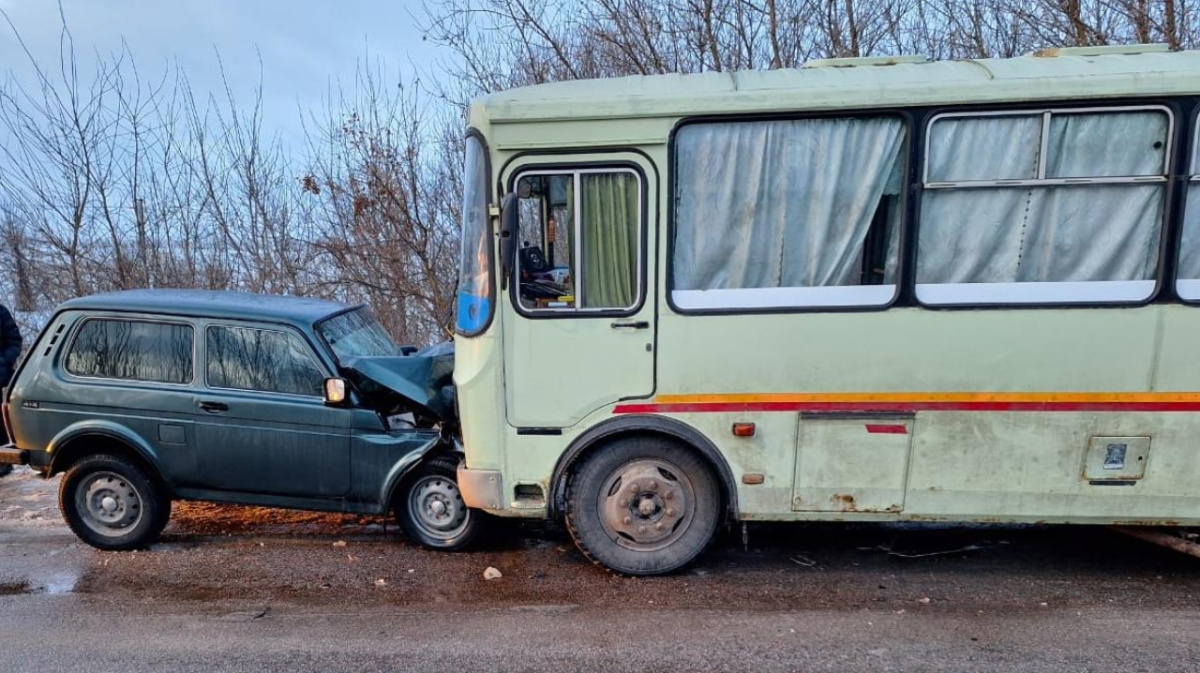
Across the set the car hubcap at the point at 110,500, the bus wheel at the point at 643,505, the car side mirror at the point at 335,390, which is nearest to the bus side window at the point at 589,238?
the bus wheel at the point at 643,505

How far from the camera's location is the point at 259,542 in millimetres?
4836

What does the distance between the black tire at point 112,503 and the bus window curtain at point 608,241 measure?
11.2ft

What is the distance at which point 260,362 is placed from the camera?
457 centimetres

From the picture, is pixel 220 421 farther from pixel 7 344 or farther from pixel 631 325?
pixel 7 344

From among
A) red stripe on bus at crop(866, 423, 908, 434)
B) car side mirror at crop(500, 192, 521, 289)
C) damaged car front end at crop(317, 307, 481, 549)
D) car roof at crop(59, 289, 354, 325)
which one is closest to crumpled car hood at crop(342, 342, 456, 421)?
damaged car front end at crop(317, 307, 481, 549)

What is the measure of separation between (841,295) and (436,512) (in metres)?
3.05

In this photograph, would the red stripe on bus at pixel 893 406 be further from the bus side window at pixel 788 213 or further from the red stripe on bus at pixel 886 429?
the bus side window at pixel 788 213

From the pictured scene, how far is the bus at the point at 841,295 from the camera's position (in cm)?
360

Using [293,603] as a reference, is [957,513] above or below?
above

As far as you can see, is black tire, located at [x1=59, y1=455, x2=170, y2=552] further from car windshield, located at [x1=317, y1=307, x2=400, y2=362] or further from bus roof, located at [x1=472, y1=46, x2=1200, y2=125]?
bus roof, located at [x1=472, y1=46, x2=1200, y2=125]

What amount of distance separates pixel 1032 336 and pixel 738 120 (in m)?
2.06

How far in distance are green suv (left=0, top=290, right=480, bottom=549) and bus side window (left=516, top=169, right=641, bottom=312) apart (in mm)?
1216

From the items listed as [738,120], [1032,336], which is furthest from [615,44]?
[1032,336]

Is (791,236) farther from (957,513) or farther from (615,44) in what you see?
(615,44)
